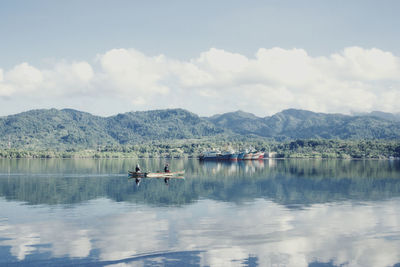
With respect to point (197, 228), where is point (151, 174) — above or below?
above

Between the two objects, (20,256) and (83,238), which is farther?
(83,238)

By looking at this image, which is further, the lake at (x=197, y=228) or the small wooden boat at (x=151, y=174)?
the small wooden boat at (x=151, y=174)

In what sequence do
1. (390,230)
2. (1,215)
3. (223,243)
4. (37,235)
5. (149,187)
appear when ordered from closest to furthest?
(223,243) → (37,235) → (390,230) → (1,215) → (149,187)

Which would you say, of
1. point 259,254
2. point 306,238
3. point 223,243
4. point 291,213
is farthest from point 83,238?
point 291,213

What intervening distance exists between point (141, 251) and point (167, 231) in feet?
25.5

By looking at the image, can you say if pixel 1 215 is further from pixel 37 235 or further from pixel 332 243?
pixel 332 243

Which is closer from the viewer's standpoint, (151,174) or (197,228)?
(197,228)

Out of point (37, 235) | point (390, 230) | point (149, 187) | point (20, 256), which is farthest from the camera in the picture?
point (149, 187)

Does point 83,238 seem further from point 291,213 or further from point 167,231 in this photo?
point 291,213

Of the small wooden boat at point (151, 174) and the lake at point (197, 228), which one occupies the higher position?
the small wooden boat at point (151, 174)

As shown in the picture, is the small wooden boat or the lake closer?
the lake

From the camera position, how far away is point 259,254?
3294 centimetres

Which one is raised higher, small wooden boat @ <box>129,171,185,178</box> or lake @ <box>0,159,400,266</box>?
small wooden boat @ <box>129,171,185,178</box>

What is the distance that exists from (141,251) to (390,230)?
1054 inches
